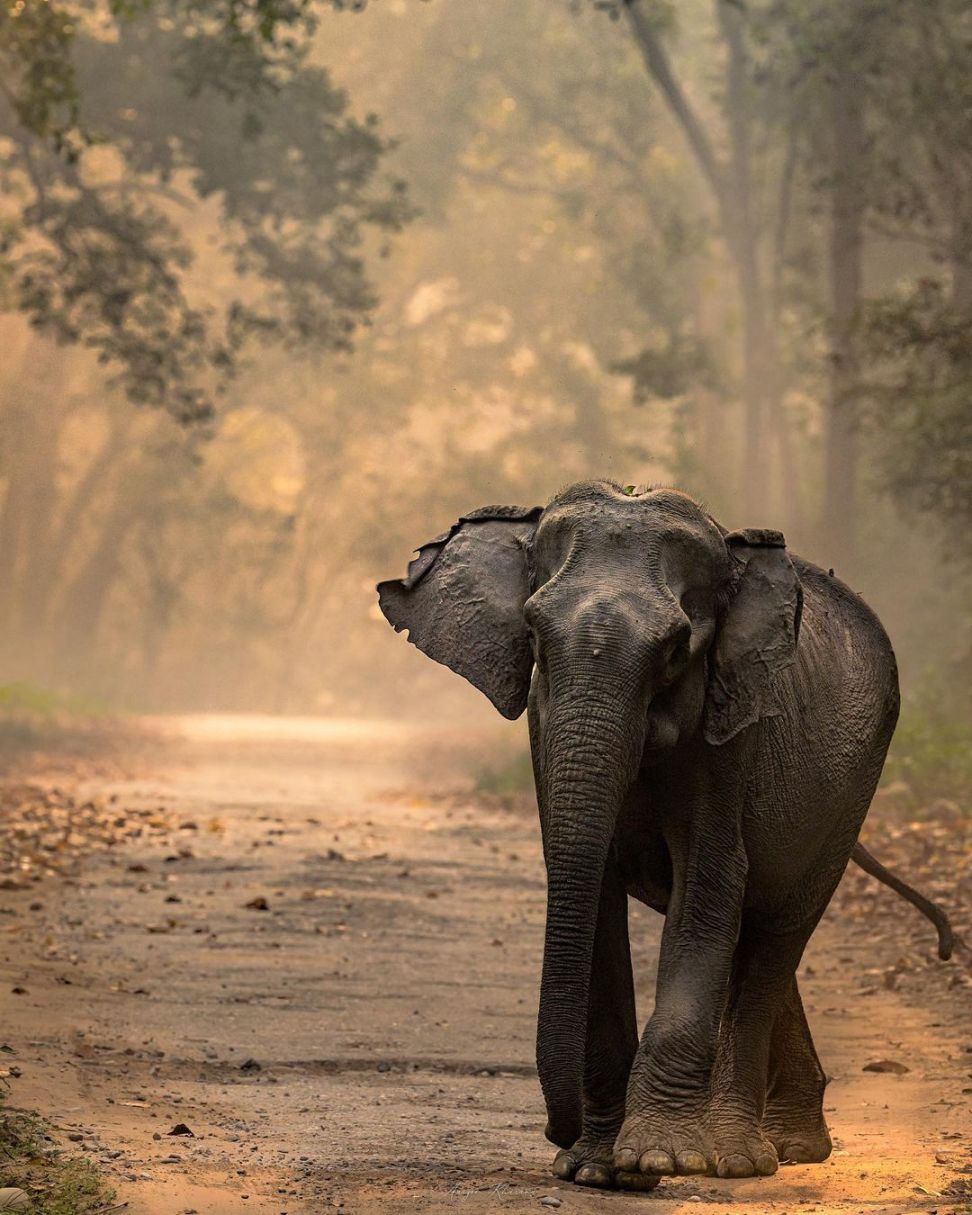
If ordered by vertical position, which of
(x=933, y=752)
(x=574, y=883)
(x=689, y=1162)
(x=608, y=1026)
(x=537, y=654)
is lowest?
(x=689, y=1162)

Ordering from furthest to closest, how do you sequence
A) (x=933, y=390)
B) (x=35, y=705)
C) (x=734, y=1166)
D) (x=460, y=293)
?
(x=460, y=293) → (x=35, y=705) → (x=933, y=390) → (x=734, y=1166)

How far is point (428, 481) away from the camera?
57.7m

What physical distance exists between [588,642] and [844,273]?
68.7ft

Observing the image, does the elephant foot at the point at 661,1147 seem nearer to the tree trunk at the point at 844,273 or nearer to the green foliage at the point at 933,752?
the green foliage at the point at 933,752

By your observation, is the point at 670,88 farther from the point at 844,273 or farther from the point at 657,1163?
the point at 657,1163

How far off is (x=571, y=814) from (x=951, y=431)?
13377 mm

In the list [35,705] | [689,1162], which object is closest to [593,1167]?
[689,1162]

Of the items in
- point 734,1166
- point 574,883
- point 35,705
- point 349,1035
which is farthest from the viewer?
point 35,705

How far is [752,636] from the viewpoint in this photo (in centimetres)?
566

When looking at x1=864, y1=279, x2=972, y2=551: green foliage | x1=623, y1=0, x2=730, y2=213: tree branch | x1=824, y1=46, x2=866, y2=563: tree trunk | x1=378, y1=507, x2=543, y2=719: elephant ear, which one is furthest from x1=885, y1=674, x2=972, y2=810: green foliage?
x1=378, y1=507, x2=543, y2=719: elephant ear

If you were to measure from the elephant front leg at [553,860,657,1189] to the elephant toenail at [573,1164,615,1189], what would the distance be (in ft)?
0.51

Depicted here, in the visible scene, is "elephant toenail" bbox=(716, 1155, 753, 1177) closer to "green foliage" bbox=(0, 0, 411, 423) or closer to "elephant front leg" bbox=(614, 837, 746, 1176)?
"elephant front leg" bbox=(614, 837, 746, 1176)

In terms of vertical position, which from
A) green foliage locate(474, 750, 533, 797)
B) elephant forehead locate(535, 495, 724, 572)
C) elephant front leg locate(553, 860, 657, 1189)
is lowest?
elephant front leg locate(553, 860, 657, 1189)

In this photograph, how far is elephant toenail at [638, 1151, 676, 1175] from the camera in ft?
17.6
